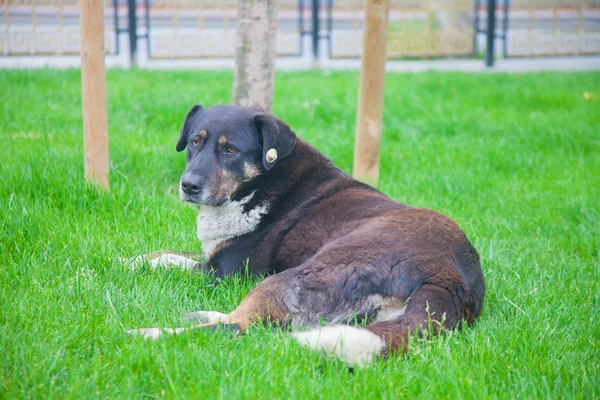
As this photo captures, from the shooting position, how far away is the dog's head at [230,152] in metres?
4.04

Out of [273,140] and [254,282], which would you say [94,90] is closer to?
[273,140]

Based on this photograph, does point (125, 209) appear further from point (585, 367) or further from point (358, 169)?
point (585, 367)

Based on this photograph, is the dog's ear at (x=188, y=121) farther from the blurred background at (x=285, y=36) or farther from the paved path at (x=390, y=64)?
the blurred background at (x=285, y=36)

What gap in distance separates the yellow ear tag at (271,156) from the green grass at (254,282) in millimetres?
753

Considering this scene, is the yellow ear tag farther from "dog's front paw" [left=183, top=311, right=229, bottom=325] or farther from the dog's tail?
the dog's tail

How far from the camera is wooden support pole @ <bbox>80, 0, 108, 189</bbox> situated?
4.88 metres

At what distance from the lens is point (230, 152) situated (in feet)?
13.6

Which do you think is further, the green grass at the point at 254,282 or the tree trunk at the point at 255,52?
the tree trunk at the point at 255,52

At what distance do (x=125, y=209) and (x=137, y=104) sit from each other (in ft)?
11.7

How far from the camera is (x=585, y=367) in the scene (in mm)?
2957

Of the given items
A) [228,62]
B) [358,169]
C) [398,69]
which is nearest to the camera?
[358,169]

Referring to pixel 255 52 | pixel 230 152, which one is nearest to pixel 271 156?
pixel 230 152

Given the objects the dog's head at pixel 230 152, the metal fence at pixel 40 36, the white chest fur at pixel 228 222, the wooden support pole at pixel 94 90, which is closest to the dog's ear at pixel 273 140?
the dog's head at pixel 230 152

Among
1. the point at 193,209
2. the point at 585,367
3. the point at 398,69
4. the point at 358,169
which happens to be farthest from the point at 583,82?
the point at 585,367
